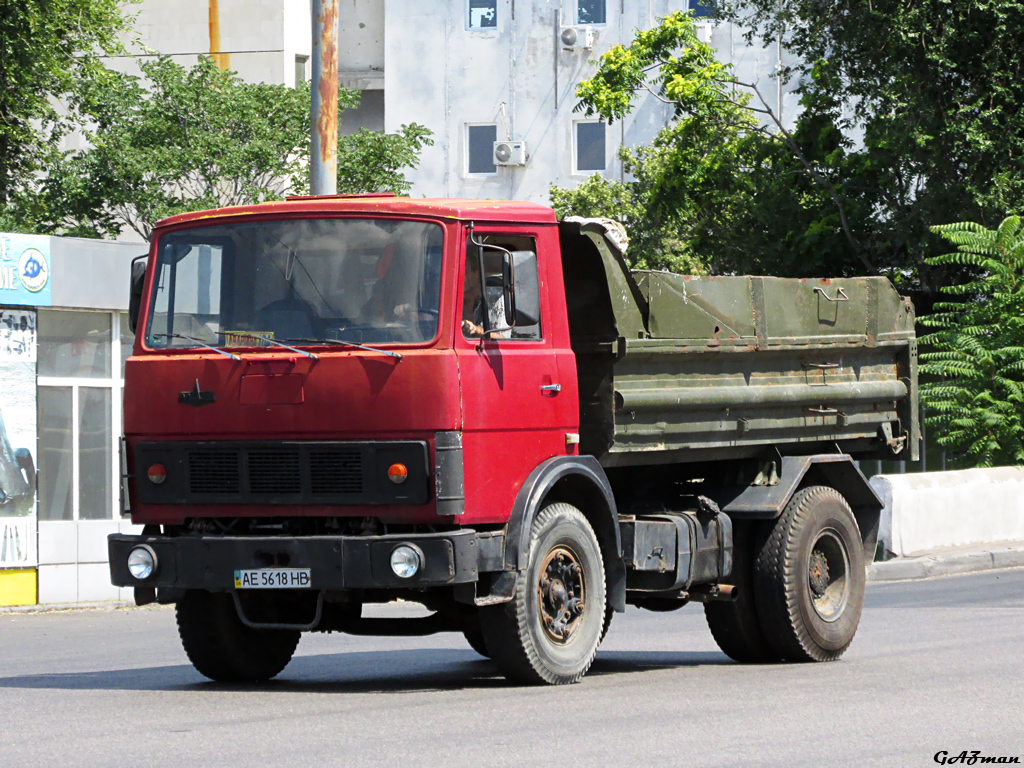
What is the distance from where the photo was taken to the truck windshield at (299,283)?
8836mm

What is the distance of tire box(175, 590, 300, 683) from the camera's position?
9.72 metres

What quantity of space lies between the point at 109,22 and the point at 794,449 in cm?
2062

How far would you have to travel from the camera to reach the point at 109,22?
29.1 meters

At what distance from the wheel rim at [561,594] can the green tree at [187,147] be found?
22796mm

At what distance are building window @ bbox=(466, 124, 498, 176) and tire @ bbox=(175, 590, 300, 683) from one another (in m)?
38.0

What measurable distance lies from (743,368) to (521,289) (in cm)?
216

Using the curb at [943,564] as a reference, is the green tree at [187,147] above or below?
above

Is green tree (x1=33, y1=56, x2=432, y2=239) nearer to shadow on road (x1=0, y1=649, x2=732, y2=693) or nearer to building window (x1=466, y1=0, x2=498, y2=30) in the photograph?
building window (x1=466, y1=0, x2=498, y2=30)

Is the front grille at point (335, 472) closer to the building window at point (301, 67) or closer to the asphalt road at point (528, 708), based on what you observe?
the asphalt road at point (528, 708)

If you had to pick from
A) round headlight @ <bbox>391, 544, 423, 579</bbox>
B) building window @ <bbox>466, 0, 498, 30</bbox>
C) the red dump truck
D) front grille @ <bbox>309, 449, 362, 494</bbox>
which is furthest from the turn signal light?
building window @ <bbox>466, 0, 498, 30</bbox>

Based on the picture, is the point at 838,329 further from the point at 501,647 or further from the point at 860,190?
the point at 860,190

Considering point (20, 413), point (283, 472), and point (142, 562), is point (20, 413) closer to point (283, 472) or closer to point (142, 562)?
point (142, 562)

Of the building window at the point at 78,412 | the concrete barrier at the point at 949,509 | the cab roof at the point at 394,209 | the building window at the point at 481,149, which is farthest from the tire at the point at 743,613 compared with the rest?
the building window at the point at 481,149

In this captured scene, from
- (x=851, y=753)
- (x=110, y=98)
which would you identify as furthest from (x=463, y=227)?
(x=110, y=98)
